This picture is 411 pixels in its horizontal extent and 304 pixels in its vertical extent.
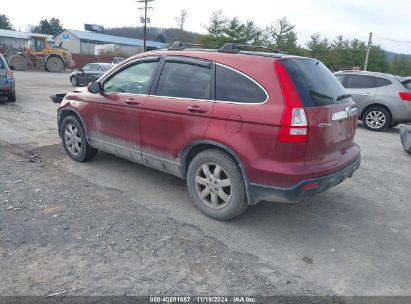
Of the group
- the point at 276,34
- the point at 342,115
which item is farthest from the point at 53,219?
the point at 276,34

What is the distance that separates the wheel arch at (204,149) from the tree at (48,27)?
109764 mm

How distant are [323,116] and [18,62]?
32987mm

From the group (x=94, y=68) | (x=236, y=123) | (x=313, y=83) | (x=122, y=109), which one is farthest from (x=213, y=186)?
(x=94, y=68)

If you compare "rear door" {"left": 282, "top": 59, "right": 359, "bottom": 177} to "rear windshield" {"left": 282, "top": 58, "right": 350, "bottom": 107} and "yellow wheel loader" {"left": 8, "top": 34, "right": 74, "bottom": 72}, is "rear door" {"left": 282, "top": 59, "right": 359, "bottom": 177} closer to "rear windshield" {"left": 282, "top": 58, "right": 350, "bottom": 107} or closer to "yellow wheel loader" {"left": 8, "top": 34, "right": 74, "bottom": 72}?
"rear windshield" {"left": 282, "top": 58, "right": 350, "bottom": 107}

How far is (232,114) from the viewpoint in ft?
12.1

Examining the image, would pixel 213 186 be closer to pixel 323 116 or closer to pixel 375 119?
pixel 323 116

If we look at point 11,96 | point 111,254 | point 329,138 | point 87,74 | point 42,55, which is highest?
point 42,55

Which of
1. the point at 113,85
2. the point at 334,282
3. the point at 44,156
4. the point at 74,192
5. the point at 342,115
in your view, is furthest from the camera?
the point at 44,156

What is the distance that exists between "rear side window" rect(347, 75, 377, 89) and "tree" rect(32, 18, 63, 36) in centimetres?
10507

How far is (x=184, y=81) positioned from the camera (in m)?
4.21

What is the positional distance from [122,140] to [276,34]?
1821 inches

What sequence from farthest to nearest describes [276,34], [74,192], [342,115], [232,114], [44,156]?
[276,34] → [44,156] → [74,192] → [342,115] → [232,114]

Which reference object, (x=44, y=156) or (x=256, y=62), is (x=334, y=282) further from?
(x=44, y=156)

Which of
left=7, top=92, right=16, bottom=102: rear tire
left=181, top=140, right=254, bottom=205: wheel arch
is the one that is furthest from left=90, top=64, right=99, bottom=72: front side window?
left=181, top=140, right=254, bottom=205: wheel arch
